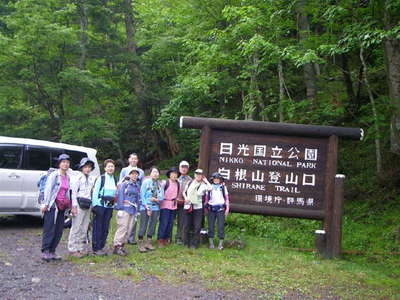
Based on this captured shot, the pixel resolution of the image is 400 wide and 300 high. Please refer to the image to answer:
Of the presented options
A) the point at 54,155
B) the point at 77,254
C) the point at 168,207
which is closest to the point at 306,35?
the point at 168,207

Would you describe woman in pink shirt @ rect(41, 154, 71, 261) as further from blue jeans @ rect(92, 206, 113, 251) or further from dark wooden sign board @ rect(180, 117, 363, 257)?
dark wooden sign board @ rect(180, 117, 363, 257)

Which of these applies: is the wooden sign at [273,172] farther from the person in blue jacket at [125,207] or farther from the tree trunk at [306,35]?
the tree trunk at [306,35]

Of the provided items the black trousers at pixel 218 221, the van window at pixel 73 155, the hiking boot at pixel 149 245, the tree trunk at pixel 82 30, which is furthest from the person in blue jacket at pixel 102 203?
the tree trunk at pixel 82 30

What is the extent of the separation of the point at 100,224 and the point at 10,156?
3427 millimetres

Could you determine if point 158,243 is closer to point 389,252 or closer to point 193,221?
point 193,221

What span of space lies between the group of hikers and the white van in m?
2.54

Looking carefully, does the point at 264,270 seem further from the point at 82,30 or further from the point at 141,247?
the point at 82,30

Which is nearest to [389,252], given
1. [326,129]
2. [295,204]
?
[295,204]

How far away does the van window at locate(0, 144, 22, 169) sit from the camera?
32.1ft

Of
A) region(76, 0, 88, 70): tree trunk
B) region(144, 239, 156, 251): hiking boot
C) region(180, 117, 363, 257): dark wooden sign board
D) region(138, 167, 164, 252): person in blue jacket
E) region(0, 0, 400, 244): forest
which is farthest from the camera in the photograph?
region(76, 0, 88, 70): tree trunk

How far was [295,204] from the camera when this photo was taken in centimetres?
903

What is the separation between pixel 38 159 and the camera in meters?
10.4

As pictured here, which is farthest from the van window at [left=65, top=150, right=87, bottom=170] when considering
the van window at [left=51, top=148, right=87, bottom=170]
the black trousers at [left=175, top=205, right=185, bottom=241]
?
the black trousers at [left=175, top=205, right=185, bottom=241]

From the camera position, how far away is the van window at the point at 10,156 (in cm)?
979
